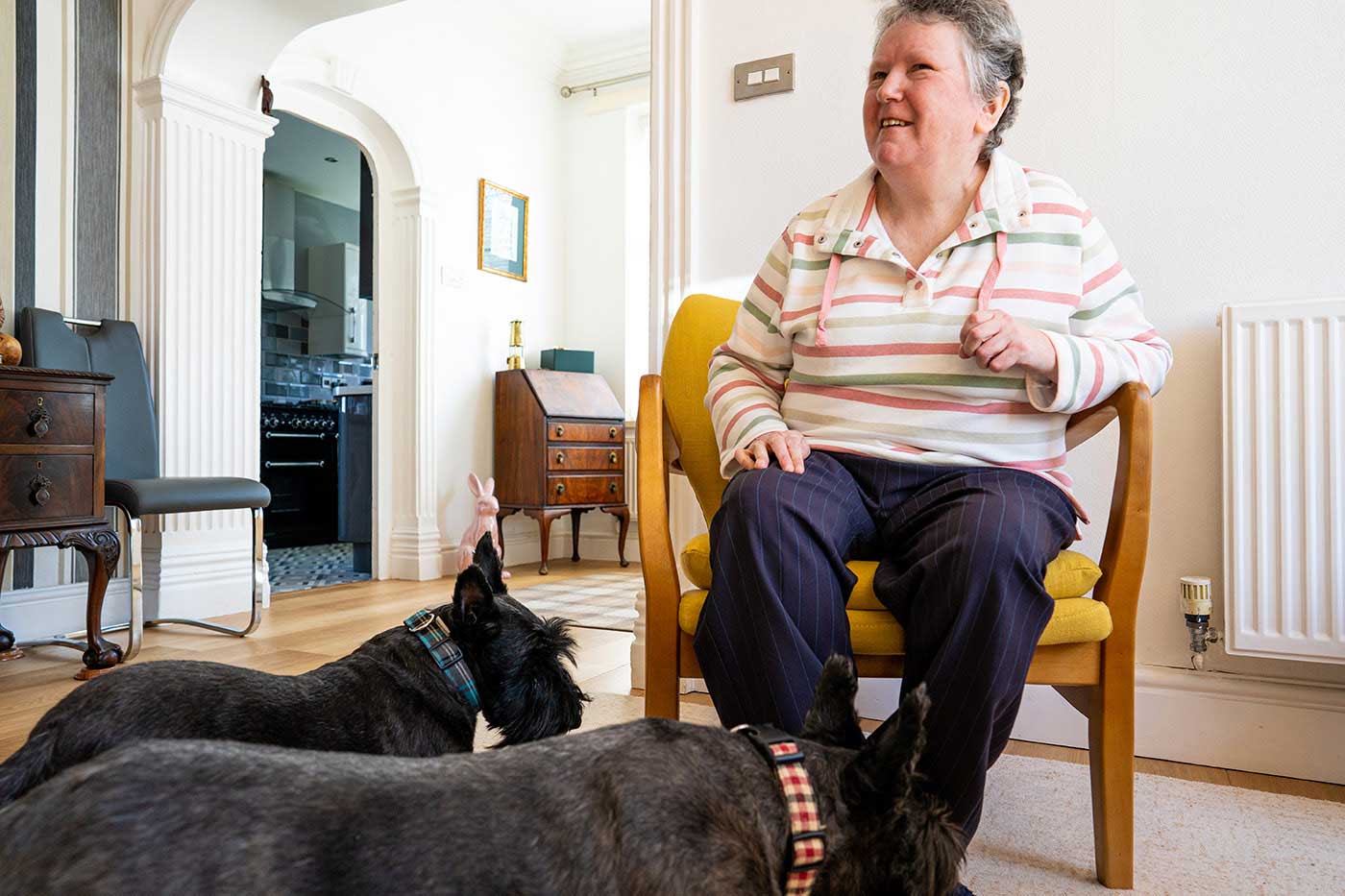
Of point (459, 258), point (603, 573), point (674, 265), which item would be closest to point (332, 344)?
point (459, 258)

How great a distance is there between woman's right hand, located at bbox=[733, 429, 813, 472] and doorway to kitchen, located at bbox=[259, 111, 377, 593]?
3.80m

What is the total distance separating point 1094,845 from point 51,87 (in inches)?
156

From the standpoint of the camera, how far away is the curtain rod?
5566 mm

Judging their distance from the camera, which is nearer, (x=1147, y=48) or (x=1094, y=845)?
(x=1094, y=845)

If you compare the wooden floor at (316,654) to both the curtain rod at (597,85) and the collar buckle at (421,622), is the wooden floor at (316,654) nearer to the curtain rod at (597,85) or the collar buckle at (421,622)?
the collar buckle at (421,622)

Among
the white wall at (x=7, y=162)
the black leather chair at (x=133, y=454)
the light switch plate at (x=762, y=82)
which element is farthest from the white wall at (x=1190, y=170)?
the white wall at (x=7, y=162)

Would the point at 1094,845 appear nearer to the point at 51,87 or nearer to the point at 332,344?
the point at 51,87

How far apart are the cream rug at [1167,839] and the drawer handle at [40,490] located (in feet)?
8.31

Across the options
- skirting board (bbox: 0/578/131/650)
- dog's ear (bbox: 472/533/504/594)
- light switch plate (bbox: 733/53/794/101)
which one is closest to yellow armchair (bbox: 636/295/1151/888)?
dog's ear (bbox: 472/533/504/594)

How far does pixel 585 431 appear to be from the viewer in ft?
16.7

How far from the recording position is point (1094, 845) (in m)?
1.37

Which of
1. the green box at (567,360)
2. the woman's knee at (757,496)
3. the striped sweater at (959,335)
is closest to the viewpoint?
the woman's knee at (757,496)

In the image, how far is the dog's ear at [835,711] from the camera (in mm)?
773

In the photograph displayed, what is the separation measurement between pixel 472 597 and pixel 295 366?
7.14 m
